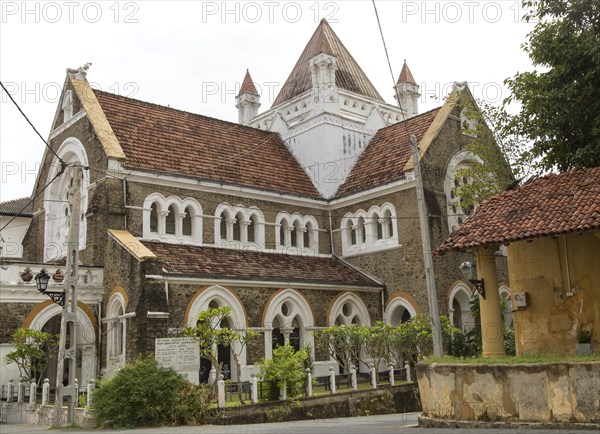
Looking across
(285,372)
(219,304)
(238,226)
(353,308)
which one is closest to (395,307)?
(353,308)

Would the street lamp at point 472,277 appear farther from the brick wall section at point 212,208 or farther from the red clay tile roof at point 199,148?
the red clay tile roof at point 199,148

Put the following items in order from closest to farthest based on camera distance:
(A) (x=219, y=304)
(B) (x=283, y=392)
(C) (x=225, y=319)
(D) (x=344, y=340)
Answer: (B) (x=283, y=392), (D) (x=344, y=340), (A) (x=219, y=304), (C) (x=225, y=319)

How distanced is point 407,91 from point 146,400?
25920mm

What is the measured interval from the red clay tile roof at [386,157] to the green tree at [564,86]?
304 inches

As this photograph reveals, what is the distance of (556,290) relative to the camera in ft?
48.2

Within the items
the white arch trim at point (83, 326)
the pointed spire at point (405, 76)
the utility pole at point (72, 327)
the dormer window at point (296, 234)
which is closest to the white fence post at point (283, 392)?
the utility pole at point (72, 327)

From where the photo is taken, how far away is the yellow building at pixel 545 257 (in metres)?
13.9

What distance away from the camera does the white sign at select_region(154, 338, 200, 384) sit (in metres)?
17.6

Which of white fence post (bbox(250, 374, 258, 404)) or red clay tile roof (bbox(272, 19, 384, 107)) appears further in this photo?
red clay tile roof (bbox(272, 19, 384, 107))

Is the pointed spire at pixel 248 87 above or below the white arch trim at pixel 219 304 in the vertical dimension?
above

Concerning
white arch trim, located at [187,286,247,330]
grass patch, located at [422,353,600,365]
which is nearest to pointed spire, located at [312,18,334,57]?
white arch trim, located at [187,286,247,330]

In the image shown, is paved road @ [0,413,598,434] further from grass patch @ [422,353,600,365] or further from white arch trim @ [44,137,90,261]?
white arch trim @ [44,137,90,261]

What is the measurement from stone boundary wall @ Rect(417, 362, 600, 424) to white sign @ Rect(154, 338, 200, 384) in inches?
288

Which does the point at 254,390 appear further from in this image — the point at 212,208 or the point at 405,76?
the point at 405,76
